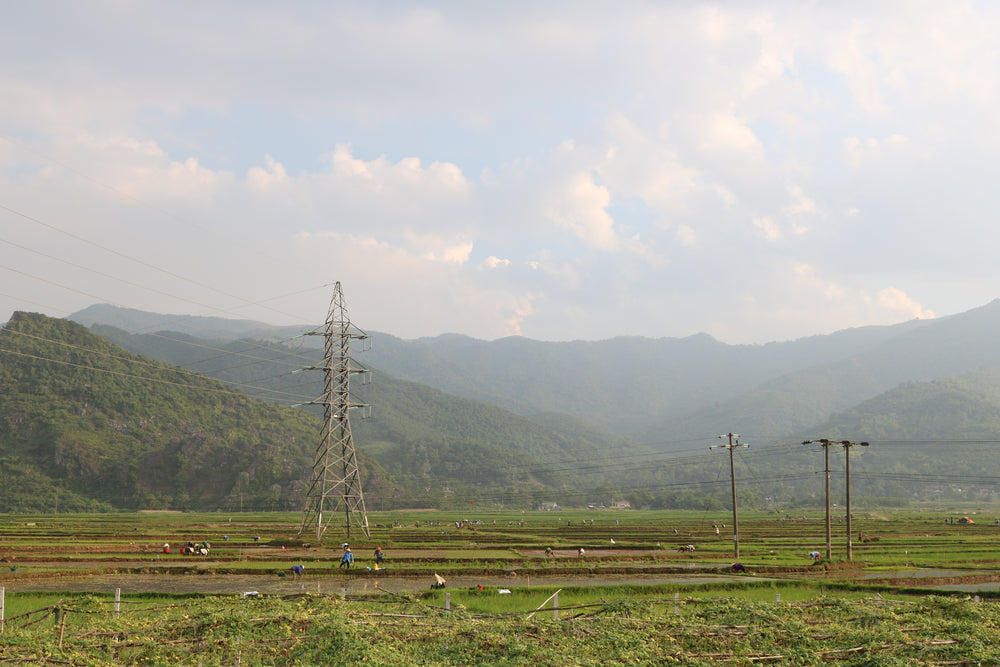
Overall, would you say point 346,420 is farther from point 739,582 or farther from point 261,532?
point 739,582

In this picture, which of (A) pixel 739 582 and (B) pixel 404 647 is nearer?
(B) pixel 404 647

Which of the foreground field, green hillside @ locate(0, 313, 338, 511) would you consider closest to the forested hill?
green hillside @ locate(0, 313, 338, 511)

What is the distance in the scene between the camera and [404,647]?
66.1ft

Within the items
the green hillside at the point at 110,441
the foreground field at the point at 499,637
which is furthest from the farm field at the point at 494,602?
the green hillside at the point at 110,441

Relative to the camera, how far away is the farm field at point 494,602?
18984 mm

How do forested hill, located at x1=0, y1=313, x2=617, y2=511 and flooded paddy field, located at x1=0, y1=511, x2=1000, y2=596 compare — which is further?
forested hill, located at x1=0, y1=313, x2=617, y2=511

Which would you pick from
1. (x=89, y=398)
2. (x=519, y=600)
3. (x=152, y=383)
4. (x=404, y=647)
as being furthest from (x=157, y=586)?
(x=152, y=383)

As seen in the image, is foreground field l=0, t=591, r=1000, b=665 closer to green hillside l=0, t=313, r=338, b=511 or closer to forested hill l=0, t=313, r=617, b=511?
forested hill l=0, t=313, r=617, b=511

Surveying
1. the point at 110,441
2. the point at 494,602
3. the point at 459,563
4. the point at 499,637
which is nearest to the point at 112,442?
the point at 110,441

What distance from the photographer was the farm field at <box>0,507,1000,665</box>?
18984 mm

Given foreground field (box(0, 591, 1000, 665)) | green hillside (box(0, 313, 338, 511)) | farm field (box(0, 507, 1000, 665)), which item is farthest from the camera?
green hillside (box(0, 313, 338, 511))

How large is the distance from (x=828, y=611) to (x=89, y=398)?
631 feet

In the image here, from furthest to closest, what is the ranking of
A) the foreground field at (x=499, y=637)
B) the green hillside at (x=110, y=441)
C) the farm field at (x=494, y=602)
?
the green hillside at (x=110, y=441), the farm field at (x=494, y=602), the foreground field at (x=499, y=637)

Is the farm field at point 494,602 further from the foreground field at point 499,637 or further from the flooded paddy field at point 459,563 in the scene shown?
the flooded paddy field at point 459,563
